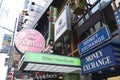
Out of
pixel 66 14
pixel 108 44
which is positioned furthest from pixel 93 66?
pixel 66 14

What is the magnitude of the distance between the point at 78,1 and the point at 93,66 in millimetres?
4344

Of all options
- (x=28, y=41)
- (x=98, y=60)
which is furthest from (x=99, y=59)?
(x=28, y=41)

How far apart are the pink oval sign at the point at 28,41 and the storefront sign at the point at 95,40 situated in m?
4.27

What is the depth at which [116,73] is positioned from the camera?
7.76 m

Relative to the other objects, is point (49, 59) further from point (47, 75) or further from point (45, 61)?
point (47, 75)

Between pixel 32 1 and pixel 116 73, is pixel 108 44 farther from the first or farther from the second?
pixel 32 1

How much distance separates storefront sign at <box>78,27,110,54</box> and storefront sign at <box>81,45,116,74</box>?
335 mm

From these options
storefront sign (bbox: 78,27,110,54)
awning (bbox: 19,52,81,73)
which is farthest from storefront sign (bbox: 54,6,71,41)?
awning (bbox: 19,52,81,73)

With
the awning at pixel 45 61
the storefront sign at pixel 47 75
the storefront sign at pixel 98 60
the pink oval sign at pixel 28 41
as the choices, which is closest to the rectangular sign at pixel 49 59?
the awning at pixel 45 61

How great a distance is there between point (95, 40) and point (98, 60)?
93cm

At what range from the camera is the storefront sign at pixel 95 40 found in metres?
7.29

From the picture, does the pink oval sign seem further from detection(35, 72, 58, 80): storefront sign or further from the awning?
the awning

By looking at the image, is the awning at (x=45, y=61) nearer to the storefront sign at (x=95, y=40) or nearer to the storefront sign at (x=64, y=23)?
the storefront sign at (x=95, y=40)

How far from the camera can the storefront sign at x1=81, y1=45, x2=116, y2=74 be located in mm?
6730
